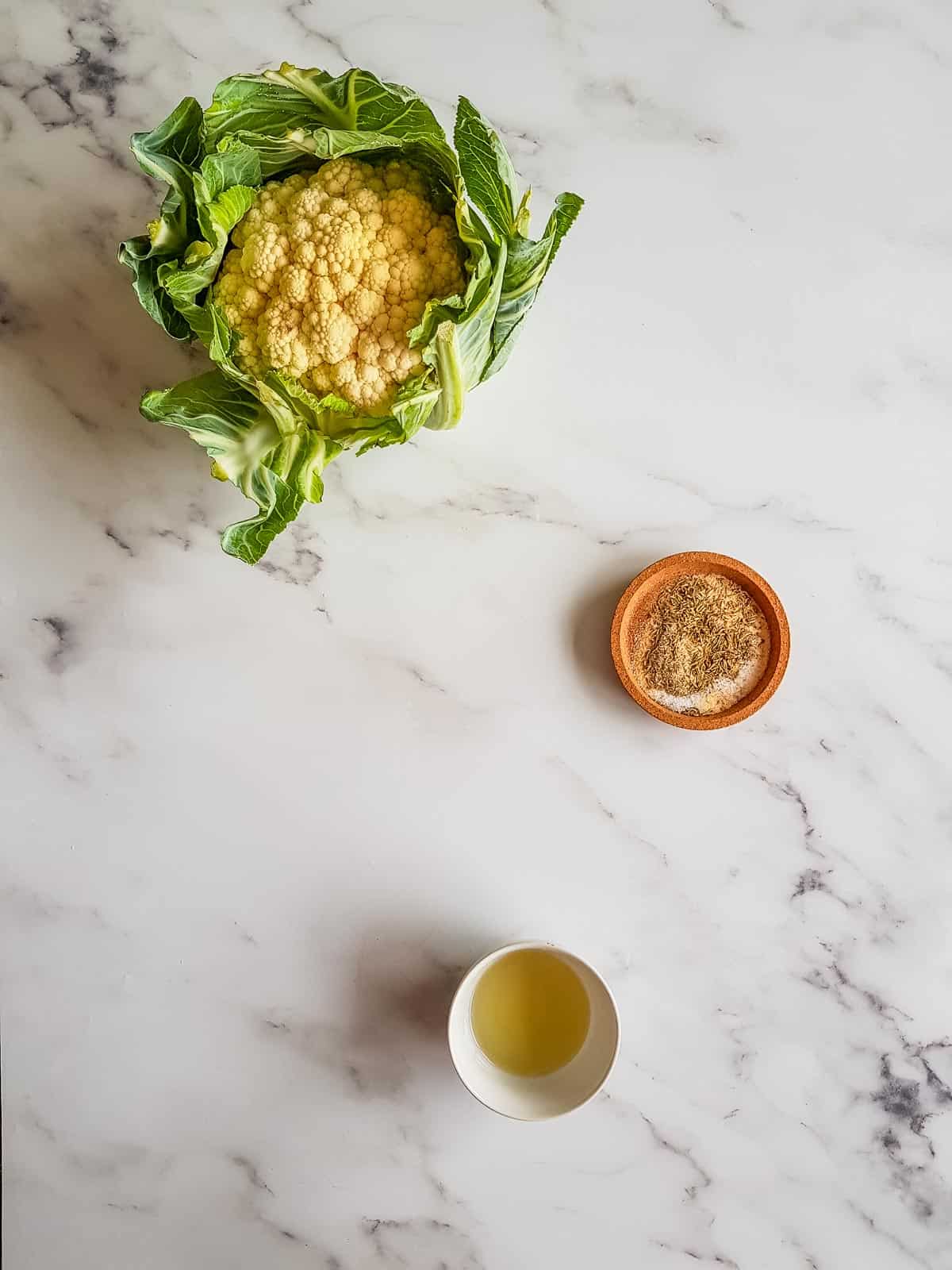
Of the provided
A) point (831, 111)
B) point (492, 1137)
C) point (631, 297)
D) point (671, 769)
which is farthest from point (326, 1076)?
point (831, 111)

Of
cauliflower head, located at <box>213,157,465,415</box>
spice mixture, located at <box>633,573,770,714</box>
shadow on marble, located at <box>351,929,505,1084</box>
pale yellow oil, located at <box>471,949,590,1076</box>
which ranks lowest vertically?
shadow on marble, located at <box>351,929,505,1084</box>

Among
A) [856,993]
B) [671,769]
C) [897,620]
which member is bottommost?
[856,993]

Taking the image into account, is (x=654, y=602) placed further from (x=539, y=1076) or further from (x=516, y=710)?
(x=539, y=1076)

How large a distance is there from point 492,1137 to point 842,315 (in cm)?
111

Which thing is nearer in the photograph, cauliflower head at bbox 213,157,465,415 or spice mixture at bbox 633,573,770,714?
cauliflower head at bbox 213,157,465,415

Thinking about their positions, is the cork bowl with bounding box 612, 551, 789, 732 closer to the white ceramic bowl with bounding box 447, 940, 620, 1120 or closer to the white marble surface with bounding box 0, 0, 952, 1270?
the white marble surface with bounding box 0, 0, 952, 1270

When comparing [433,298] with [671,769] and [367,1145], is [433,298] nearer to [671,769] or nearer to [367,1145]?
[671,769]

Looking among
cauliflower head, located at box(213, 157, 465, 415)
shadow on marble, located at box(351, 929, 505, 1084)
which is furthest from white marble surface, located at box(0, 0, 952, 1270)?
cauliflower head, located at box(213, 157, 465, 415)

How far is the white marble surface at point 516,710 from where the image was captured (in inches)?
50.6

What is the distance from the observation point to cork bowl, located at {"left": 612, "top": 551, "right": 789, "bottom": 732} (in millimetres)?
1242

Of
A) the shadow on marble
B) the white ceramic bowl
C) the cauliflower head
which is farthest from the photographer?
the shadow on marble

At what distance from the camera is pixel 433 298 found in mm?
1080

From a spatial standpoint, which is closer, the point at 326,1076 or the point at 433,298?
the point at 433,298

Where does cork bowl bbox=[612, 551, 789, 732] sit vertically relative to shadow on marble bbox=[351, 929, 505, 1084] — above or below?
above
